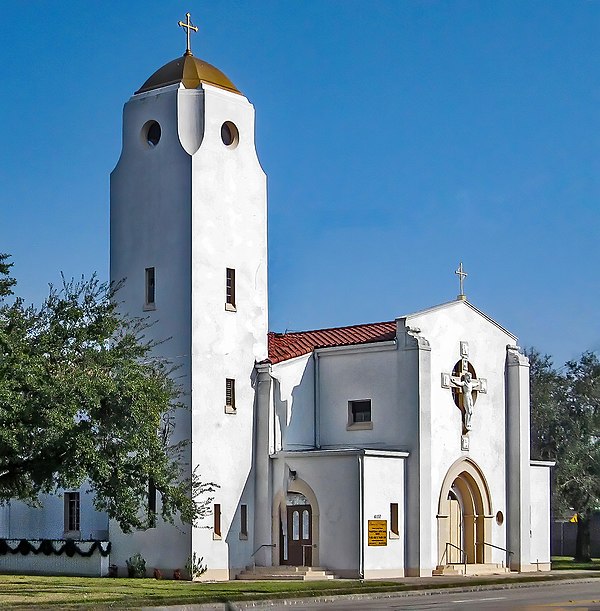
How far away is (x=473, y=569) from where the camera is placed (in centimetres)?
4219

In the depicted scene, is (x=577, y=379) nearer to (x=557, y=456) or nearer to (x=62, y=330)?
(x=557, y=456)

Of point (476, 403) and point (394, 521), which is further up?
point (476, 403)

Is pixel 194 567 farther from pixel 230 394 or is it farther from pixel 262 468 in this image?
pixel 230 394

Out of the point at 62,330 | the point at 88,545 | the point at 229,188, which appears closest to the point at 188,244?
the point at 229,188

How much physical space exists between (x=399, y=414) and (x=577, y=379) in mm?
23077

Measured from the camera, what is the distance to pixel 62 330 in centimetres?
3241

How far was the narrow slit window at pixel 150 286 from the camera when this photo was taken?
39.6 m

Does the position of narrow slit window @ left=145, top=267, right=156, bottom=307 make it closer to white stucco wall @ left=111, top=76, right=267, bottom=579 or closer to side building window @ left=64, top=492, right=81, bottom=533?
white stucco wall @ left=111, top=76, right=267, bottom=579

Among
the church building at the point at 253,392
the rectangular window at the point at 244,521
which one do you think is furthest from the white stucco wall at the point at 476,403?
the rectangular window at the point at 244,521

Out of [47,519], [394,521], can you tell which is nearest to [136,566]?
[47,519]

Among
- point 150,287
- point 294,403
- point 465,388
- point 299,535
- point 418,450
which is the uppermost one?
point 150,287

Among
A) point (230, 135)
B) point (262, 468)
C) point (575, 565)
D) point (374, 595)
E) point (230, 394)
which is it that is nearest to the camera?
point (374, 595)

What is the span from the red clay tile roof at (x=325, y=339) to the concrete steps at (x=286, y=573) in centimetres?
658

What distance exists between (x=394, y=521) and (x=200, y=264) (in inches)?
397
